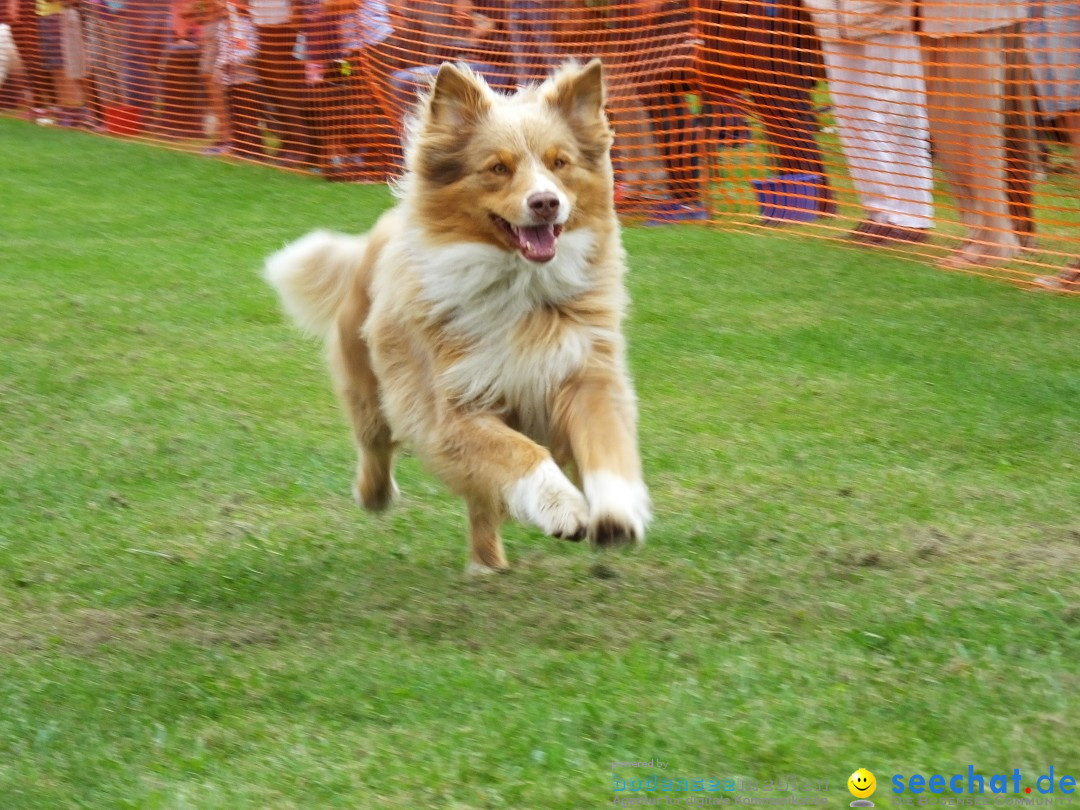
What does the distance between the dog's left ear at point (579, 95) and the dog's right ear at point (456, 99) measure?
25 cm

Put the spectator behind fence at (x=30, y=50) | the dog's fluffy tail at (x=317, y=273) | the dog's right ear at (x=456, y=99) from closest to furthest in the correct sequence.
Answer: the dog's right ear at (x=456, y=99) < the dog's fluffy tail at (x=317, y=273) < the spectator behind fence at (x=30, y=50)

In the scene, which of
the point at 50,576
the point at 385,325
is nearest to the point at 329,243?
the point at 385,325

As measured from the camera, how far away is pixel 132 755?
3.70 m

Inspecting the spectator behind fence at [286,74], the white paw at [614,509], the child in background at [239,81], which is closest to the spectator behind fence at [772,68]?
the spectator behind fence at [286,74]

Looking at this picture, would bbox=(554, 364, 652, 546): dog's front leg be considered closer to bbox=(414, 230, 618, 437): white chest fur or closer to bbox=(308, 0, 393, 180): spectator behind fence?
bbox=(414, 230, 618, 437): white chest fur

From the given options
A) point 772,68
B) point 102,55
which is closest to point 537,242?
point 772,68

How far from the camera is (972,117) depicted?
9953 millimetres

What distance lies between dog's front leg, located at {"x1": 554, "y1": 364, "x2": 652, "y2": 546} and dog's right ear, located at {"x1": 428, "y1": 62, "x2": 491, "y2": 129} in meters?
1.00

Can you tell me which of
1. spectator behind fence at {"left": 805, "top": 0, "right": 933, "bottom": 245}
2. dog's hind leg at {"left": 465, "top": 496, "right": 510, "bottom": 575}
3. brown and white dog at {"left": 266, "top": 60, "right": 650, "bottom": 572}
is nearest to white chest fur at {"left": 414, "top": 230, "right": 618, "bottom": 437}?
brown and white dog at {"left": 266, "top": 60, "right": 650, "bottom": 572}

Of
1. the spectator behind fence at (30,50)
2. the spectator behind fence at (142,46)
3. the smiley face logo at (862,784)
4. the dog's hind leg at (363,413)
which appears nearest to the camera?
the smiley face logo at (862,784)

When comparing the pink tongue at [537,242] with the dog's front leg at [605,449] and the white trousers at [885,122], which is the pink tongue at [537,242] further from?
the white trousers at [885,122]

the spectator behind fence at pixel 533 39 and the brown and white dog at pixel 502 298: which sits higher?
the spectator behind fence at pixel 533 39

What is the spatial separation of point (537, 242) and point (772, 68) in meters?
6.69

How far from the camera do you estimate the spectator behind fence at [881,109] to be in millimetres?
10047
